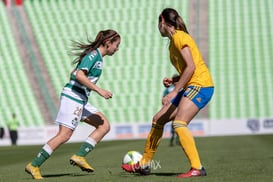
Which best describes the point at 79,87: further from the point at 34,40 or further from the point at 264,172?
the point at 34,40

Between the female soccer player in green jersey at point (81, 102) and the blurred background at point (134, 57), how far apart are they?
69.8ft

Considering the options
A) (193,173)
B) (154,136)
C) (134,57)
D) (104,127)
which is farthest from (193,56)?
(134,57)

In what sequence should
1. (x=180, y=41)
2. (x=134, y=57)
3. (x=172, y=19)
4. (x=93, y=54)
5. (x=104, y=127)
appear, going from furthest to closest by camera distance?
1. (x=134, y=57)
2. (x=104, y=127)
3. (x=93, y=54)
4. (x=172, y=19)
5. (x=180, y=41)

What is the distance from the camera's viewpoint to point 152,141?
33.2ft

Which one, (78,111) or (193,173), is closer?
(193,173)

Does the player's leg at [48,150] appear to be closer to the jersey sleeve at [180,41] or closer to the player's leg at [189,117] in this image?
the player's leg at [189,117]

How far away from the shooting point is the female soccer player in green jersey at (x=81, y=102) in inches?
398

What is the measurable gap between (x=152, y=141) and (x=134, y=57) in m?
26.8

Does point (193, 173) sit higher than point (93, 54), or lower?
lower

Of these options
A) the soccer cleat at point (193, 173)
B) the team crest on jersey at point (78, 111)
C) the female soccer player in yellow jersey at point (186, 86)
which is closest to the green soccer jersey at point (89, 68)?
the team crest on jersey at point (78, 111)

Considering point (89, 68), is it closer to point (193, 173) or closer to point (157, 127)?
point (157, 127)

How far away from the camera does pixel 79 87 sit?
33.8 feet

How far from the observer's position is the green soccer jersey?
10.2 metres

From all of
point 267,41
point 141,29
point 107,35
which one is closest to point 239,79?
point 267,41
